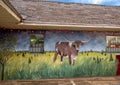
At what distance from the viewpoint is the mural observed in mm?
12734

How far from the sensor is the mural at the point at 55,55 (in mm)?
12734

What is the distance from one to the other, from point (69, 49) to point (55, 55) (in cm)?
88

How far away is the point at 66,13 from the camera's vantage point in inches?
558

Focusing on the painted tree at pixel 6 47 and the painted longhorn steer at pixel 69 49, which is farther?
the painted longhorn steer at pixel 69 49

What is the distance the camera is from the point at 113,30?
46.3 ft

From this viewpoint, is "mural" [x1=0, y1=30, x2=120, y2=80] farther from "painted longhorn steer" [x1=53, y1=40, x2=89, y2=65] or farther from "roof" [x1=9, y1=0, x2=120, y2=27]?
"roof" [x1=9, y1=0, x2=120, y2=27]

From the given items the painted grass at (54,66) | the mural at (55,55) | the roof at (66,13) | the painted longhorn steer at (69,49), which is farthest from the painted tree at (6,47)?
the painted longhorn steer at (69,49)

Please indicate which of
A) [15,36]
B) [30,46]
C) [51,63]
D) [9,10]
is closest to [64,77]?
[51,63]

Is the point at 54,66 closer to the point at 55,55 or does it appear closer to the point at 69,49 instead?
the point at 55,55

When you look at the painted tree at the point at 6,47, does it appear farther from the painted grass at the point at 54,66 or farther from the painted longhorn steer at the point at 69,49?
the painted longhorn steer at the point at 69,49

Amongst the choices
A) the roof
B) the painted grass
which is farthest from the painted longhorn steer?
the roof

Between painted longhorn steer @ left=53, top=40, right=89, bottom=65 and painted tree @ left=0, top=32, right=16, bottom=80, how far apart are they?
7.66ft

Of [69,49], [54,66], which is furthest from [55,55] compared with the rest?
[69,49]

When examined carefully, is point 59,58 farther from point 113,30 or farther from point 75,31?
point 113,30
